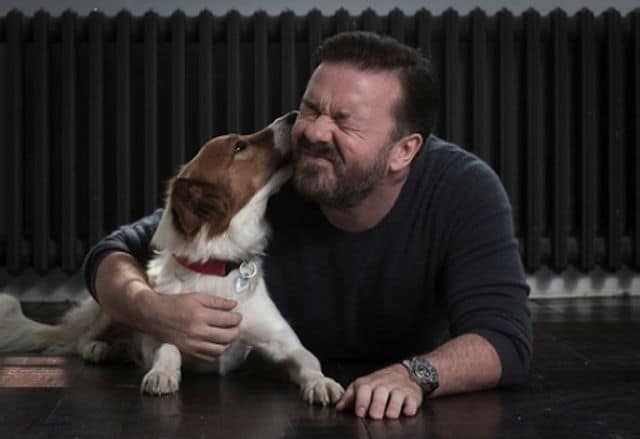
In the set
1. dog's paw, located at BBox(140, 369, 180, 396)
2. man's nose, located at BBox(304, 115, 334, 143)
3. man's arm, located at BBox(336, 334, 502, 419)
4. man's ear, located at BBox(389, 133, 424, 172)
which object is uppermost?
man's nose, located at BBox(304, 115, 334, 143)

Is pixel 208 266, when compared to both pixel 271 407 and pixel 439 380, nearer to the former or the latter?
pixel 271 407

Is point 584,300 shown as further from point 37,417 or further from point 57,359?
point 37,417

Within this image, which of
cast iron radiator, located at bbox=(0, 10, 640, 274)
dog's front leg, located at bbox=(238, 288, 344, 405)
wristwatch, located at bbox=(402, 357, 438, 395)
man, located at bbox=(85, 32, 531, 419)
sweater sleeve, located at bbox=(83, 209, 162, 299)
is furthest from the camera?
cast iron radiator, located at bbox=(0, 10, 640, 274)

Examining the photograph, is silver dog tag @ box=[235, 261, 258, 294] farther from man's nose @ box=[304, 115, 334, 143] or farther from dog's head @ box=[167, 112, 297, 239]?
man's nose @ box=[304, 115, 334, 143]

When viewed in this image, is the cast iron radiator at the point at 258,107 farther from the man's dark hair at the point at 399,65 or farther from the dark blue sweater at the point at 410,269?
the man's dark hair at the point at 399,65

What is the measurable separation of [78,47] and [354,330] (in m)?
2.39

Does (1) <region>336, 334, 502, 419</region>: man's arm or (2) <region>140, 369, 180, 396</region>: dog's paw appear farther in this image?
(2) <region>140, 369, 180, 396</region>: dog's paw

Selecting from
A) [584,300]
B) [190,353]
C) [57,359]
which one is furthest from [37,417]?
[584,300]

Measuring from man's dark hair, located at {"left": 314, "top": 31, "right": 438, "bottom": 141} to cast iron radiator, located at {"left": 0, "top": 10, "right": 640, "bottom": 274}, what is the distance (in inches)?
80.9

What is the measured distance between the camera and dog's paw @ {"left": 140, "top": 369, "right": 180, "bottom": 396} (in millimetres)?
2342

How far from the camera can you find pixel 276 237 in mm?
2662

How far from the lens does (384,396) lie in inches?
82.7

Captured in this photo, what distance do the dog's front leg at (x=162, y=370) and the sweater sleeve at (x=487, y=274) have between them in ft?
2.01

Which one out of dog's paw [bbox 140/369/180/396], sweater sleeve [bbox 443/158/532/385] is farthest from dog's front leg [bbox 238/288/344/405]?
sweater sleeve [bbox 443/158/532/385]
